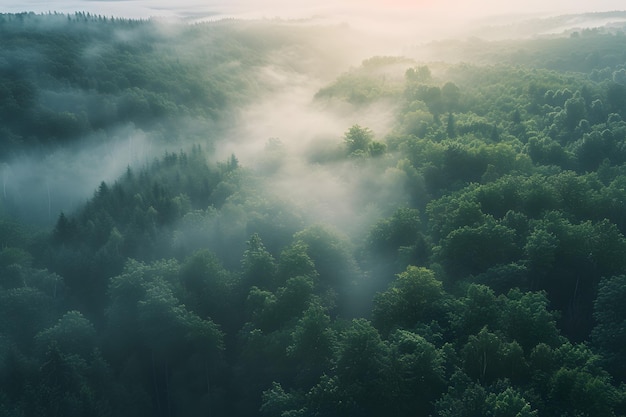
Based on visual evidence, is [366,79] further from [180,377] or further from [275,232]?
[180,377]

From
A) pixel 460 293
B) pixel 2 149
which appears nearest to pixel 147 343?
pixel 460 293

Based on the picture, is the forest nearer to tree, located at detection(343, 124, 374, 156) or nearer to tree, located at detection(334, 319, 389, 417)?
tree, located at detection(334, 319, 389, 417)

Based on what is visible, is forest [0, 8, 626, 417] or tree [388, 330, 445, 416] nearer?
tree [388, 330, 445, 416]

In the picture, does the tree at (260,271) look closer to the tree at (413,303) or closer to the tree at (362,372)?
the tree at (413,303)

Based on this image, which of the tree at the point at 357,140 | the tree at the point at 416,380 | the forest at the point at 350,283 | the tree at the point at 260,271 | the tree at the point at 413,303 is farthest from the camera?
the tree at the point at 357,140

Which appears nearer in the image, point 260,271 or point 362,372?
point 362,372

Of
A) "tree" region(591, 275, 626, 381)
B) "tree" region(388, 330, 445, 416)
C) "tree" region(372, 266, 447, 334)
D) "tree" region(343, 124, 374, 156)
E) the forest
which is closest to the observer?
"tree" region(388, 330, 445, 416)

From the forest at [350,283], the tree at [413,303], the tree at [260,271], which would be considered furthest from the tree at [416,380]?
the tree at [260,271]

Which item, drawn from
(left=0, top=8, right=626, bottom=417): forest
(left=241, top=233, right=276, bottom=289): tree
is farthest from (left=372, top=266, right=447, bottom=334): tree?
(left=241, top=233, right=276, bottom=289): tree

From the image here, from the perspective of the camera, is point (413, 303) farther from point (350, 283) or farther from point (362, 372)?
point (350, 283)

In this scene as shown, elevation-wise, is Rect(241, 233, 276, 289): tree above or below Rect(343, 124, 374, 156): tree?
below

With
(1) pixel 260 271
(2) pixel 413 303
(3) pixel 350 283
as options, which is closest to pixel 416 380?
(2) pixel 413 303
